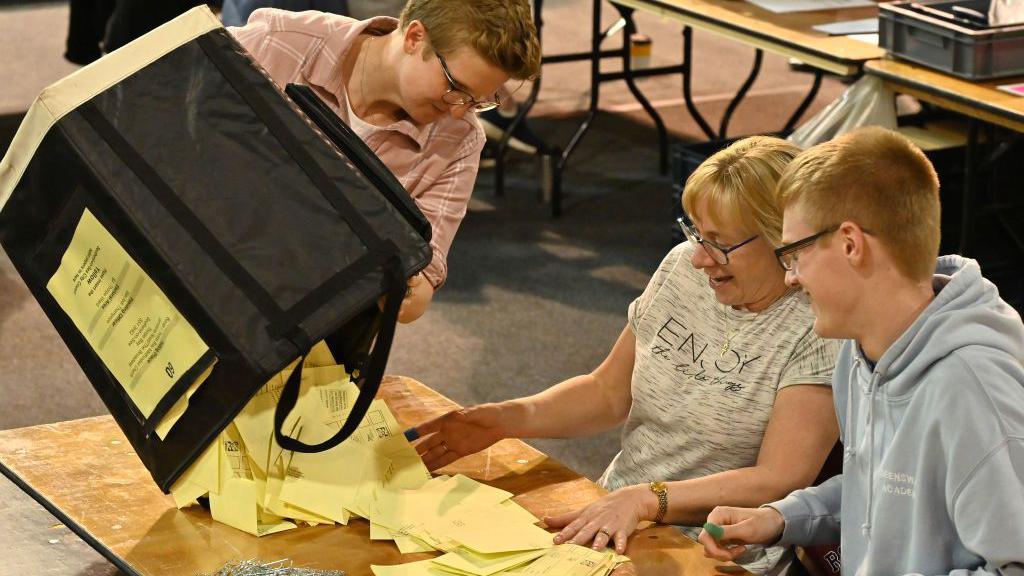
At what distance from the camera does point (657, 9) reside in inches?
194

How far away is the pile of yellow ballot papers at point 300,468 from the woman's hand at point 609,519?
24 centimetres

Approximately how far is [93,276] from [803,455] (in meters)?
1.00

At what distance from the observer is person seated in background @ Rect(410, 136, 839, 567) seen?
1977mm

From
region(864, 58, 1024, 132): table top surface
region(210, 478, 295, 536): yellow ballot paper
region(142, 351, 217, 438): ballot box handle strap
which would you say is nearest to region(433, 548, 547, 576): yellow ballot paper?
region(210, 478, 295, 536): yellow ballot paper

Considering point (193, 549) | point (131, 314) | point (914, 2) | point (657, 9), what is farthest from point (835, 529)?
point (657, 9)

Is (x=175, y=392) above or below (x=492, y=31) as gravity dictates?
below

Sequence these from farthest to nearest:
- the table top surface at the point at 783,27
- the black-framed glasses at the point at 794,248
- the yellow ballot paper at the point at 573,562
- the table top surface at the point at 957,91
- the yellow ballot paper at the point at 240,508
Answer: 1. the table top surface at the point at 783,27
2. the table top surface at the point at 957,91
3. the yellow ballot paper at the point at 240,508
4. the yellow ballot paper at the point at 573,562
5. the black-framed glasses at the point at 794,248

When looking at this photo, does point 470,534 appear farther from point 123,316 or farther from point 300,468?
point 123,316

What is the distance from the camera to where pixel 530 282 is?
4996 mm

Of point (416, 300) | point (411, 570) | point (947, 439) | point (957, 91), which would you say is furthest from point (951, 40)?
point (411, 570)

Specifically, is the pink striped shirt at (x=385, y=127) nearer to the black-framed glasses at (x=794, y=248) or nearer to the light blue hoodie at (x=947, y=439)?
the black-framed glasses at (x=794, y=248)

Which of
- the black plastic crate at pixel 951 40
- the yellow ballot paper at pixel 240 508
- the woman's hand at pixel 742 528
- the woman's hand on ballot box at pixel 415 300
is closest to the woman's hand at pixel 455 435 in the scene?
the woman's hand on ballot box at pixel 415 300

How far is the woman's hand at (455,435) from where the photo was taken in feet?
6.78

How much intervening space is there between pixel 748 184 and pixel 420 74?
1.72 feet
